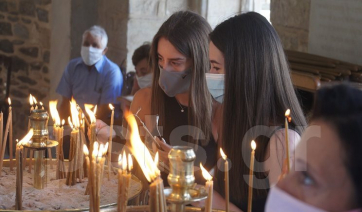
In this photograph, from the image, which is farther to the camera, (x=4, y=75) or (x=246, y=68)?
(x=4, y=75)

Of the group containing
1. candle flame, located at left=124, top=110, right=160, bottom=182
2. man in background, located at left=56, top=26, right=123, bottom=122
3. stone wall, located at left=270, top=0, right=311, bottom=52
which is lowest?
man in background, located at left=56, top=26, right=123, bottom=122

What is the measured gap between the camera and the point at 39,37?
23.8ft

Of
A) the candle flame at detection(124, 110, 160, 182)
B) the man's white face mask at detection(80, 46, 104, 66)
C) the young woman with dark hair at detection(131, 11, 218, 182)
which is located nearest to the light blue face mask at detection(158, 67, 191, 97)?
the young woman with dark hair at detection(131, 11, 218, 182)

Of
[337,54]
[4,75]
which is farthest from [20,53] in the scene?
[337,54]

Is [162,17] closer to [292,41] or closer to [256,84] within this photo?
[292,41]

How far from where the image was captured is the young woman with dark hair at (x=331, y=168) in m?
1.04

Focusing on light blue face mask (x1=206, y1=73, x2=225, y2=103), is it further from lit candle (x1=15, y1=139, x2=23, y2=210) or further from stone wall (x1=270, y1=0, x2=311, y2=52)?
stone wall (x1=270, y1=0, x2=311, y2=52)

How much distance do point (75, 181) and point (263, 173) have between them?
610mm

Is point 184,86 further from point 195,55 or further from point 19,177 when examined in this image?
point 19,177

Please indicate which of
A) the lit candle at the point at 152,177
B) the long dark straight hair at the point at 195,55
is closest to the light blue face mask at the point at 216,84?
the long dark straight hair at the point at 195,55

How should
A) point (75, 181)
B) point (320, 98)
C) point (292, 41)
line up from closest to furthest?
point (320, 98)
point (75, 181)
point (292, 41)

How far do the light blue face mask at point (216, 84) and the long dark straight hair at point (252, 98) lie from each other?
173 millimetres

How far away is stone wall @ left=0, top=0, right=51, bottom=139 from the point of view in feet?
23.7

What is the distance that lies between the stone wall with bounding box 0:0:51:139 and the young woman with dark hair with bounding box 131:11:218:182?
447cm
